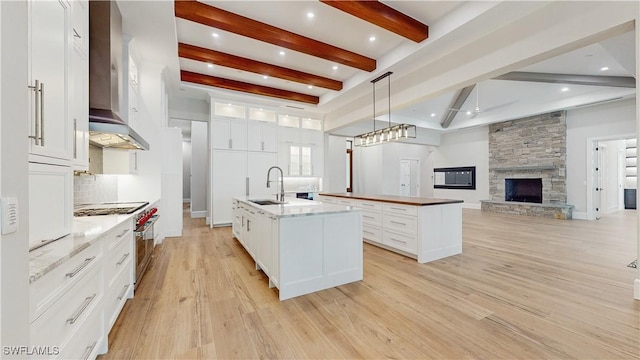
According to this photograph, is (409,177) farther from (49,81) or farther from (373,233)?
(49,81)

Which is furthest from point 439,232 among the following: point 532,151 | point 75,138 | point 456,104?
point 532,151

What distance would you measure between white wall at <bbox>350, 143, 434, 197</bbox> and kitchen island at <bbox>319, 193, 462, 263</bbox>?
5.70m

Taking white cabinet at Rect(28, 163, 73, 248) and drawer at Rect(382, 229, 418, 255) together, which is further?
drawer at Rect(382, 229, 418, 255)

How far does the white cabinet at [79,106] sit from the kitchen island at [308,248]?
1559 mm

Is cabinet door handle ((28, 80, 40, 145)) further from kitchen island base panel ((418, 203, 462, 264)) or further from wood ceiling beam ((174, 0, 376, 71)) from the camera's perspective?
kitchen island base panel ((418, 203, 462, 264))

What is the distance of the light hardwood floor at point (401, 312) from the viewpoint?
1.67m

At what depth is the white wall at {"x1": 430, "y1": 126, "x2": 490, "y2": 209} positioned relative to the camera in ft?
29.7

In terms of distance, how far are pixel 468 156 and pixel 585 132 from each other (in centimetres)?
325

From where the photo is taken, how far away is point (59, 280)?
1071mm

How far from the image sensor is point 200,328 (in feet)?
6.30

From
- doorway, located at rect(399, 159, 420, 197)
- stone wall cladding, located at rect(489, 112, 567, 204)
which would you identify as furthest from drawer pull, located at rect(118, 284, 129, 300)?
stone wall cladding, located at rect(489, 112, 567, 204)

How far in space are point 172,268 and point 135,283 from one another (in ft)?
2.42

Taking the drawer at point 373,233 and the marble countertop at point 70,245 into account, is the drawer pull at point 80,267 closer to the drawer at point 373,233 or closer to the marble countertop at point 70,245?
the marble countertop at point 70,245

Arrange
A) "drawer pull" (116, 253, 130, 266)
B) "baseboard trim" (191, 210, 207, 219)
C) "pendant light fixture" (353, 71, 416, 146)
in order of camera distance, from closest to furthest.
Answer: "drawer pull" (116, 253, 130, 266) → "pendant light fixture" (353, 71, 416, 146) → "baseboard trim" (191, 210, 207, 219)
